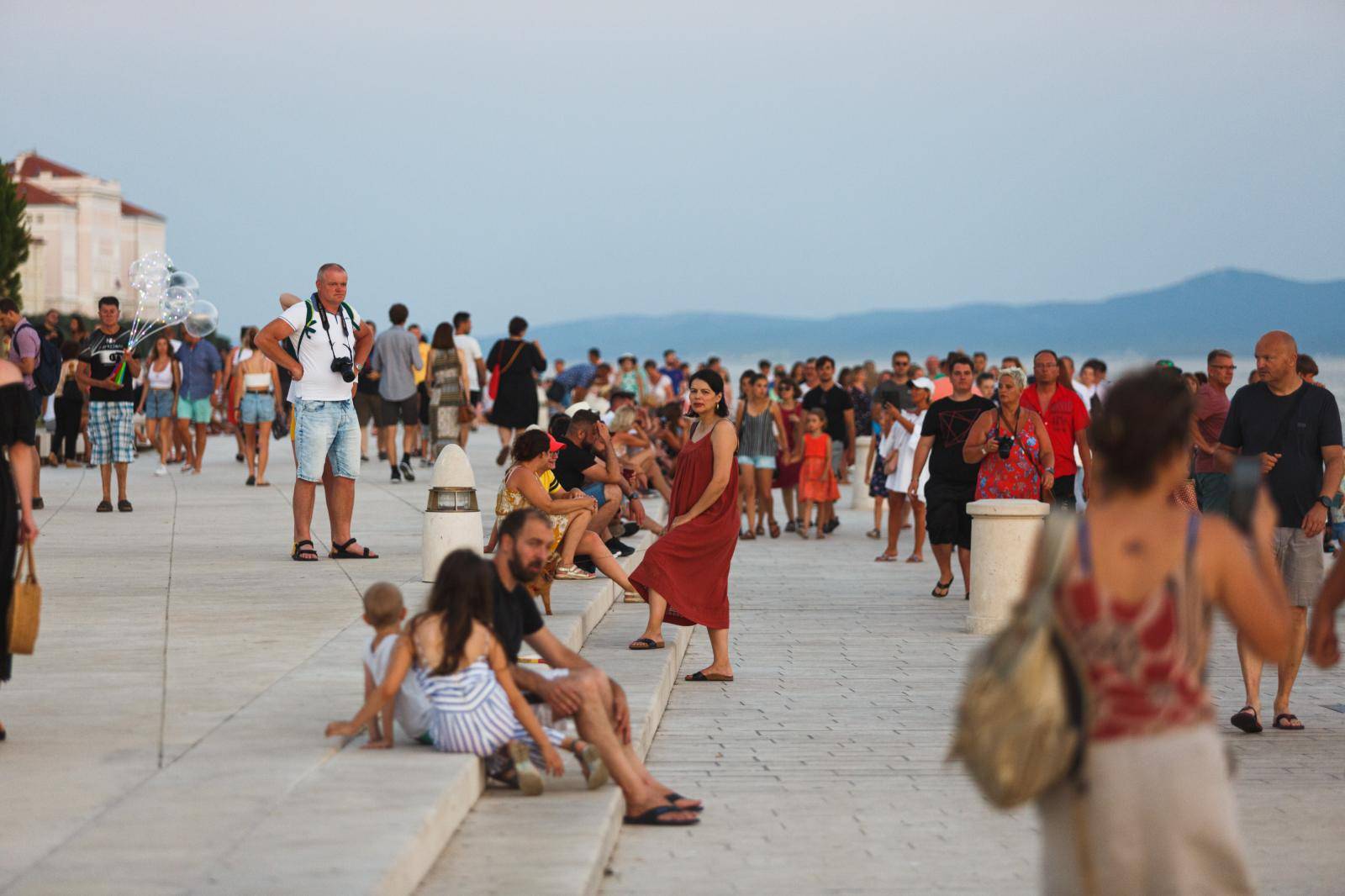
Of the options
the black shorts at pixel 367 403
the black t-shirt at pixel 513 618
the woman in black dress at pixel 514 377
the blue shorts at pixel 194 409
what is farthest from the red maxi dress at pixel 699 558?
the blue shorts at pixel 194 409

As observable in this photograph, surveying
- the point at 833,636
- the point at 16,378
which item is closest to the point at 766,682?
the point at 833,636

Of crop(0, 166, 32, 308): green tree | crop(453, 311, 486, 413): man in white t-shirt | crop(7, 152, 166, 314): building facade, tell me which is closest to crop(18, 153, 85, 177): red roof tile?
crop(7, 152, 166, 314): building facade

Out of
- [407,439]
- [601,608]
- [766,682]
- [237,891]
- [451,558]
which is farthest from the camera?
[407,439]

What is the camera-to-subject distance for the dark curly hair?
11.4 ft

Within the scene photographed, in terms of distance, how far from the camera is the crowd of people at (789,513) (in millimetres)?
3465

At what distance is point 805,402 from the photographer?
20.0 metres

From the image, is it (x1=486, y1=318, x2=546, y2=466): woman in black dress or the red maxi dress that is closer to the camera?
the red maxi dress

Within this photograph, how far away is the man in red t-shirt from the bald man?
4.01 meters

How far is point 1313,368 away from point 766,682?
580 cm

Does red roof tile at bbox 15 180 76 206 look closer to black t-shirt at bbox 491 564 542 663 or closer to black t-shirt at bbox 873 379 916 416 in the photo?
black t-shirt at bbox 873 379 916 416

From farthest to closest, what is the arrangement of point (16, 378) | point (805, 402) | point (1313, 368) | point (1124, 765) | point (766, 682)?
point (805, 402), point (1313, 368), point (766, 682), point (16, 378), point (1124, 765)

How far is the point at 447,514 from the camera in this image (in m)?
10.2

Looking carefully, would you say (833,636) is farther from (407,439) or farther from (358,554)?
(407,439)

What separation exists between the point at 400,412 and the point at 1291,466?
15.4 metres
